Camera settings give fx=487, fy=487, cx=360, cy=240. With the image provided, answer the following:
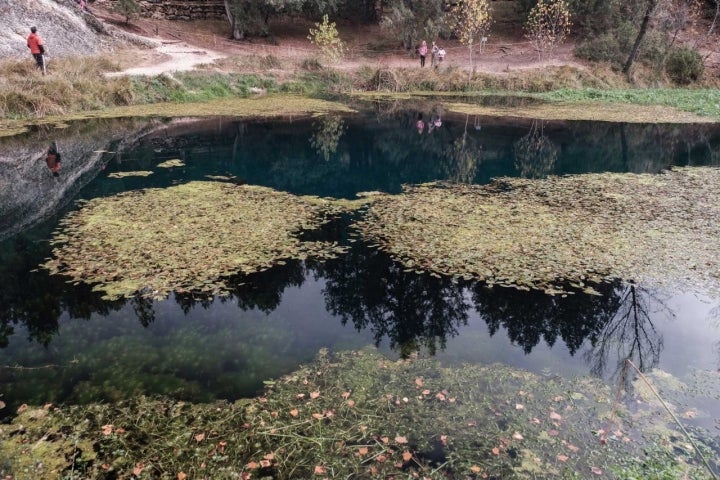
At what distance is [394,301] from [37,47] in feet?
63.3

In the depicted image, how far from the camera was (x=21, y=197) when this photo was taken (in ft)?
38.5

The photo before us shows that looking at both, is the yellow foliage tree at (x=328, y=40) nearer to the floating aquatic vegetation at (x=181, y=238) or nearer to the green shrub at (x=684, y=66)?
the floating aquatic vegetation at (x=181, y=238)

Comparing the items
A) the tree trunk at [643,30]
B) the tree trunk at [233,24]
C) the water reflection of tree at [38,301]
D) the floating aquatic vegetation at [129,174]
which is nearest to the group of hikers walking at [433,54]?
the tree trunk at [643,30]

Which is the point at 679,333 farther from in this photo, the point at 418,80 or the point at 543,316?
the point at 418,80

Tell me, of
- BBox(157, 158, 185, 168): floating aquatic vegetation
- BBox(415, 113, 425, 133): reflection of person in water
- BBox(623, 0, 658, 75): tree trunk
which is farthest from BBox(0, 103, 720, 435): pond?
BBox(623, 0, 658, 75): tree trunk

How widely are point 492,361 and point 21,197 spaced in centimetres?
1154

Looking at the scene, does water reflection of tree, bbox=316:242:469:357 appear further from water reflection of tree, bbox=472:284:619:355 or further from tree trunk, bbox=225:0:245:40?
tree trunk, bbox=225:0:245:40

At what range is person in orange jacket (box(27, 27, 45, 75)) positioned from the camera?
18.9 meters

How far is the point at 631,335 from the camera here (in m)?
7.18

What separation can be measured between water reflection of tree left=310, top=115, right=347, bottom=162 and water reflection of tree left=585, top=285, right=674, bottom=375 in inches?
407

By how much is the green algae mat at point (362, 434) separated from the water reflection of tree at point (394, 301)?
1119mm

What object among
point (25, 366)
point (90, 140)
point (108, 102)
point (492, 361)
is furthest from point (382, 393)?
point (108, 102)

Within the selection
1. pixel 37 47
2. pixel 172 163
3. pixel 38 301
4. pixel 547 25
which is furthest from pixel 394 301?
pixel 547 25

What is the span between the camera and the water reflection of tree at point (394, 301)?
711cm
